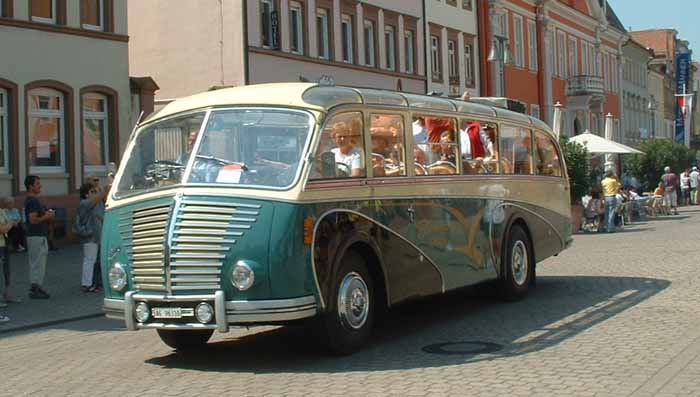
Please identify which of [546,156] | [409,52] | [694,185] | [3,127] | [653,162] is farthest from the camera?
[694,185]

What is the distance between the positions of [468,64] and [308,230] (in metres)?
42.1

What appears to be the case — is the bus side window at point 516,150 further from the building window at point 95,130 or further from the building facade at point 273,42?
the building window at point 95,130

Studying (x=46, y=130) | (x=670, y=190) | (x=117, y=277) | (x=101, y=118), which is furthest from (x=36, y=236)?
(x=670, y=190)

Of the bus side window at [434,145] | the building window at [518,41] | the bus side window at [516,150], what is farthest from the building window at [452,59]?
the bus side window at [434,145]

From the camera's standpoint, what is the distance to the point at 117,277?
9.59 m

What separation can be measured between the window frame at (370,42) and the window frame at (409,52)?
300 centimetres

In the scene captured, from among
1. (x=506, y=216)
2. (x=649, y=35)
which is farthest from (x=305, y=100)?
(x=649, y=35)

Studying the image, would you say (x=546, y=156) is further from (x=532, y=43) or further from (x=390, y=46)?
(x=532, y=43)

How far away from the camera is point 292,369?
30.1 ft

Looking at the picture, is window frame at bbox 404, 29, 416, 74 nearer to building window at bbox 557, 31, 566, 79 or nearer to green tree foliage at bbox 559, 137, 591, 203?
green tree foliage at bbox 559, 137, 591, 203

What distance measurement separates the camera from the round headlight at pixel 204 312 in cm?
886

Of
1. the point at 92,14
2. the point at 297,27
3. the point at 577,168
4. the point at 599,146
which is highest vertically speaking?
the point at 297,27

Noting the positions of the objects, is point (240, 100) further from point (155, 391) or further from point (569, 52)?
point (569, 52)

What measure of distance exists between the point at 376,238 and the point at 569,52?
55.6 metres
